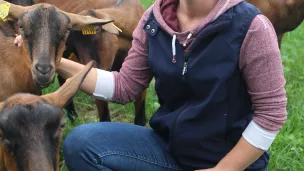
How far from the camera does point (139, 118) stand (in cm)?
550

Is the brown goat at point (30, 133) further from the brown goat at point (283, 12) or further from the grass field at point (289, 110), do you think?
the brown goat at point (283, 12)

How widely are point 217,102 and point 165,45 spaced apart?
0.44 metres

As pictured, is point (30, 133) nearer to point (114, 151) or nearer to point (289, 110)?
point (114, 151)

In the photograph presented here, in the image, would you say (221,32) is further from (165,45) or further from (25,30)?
(25,30)

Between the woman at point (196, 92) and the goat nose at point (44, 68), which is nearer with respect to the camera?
the woman at point (196, 92)

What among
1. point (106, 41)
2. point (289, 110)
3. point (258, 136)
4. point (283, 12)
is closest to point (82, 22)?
point (106, 41)

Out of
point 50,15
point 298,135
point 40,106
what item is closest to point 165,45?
point 40,106

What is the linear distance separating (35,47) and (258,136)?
1823mm

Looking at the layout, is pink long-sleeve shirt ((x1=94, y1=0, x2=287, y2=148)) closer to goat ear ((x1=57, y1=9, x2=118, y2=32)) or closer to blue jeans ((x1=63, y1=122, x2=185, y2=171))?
blue jeans ((x1=63, y1=122, x2=185, y2=171))

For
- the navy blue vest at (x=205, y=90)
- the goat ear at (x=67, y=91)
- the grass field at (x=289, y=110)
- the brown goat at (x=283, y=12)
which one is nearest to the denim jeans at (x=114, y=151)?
the navy blue vest at (x=205, y=90)

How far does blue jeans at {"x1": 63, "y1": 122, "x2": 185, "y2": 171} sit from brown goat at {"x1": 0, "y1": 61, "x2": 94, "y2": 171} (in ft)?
1.43

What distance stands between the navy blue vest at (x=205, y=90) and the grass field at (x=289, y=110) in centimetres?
123

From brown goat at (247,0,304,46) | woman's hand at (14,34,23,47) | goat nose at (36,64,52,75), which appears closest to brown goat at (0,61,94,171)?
goat nose at (36,64,52,75)

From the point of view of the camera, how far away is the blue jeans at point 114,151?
332cm
